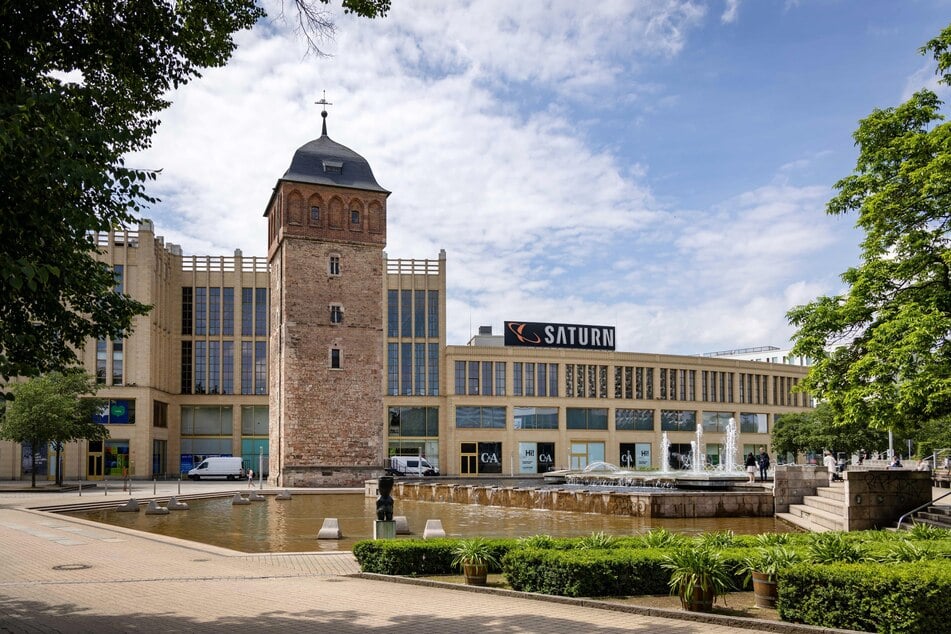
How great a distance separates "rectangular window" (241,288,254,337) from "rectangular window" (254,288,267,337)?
1.05ft

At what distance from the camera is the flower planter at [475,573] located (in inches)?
476

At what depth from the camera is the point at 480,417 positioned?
7012 cm

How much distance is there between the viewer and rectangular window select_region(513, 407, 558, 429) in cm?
7088

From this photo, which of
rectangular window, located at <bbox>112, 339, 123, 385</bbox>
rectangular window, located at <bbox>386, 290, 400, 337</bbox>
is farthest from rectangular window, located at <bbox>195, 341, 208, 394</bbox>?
rectangular window, located at <bbox>386, 290, 400, 337</bbox>

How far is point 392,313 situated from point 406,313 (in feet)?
3.86

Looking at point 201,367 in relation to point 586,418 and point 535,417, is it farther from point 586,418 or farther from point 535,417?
point 586,418

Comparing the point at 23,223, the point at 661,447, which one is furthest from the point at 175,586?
the point at 661,447

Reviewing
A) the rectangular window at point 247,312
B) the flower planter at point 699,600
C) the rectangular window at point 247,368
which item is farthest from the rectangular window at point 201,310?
the flower planter at point 699,600

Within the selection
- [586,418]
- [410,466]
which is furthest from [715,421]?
[410,466]

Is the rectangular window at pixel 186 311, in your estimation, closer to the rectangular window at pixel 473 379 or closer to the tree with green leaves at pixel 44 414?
the tree with green leaves at pixel 44 414

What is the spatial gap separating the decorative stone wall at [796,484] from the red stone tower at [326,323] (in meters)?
29.0

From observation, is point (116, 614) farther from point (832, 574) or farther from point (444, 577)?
point (832, 574)

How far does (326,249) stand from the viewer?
51.2 meters

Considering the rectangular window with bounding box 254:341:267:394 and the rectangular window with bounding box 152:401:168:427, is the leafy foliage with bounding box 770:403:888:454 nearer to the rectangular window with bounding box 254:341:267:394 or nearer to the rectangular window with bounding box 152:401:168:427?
the rectangular window with bounding box 254:341:267:394
